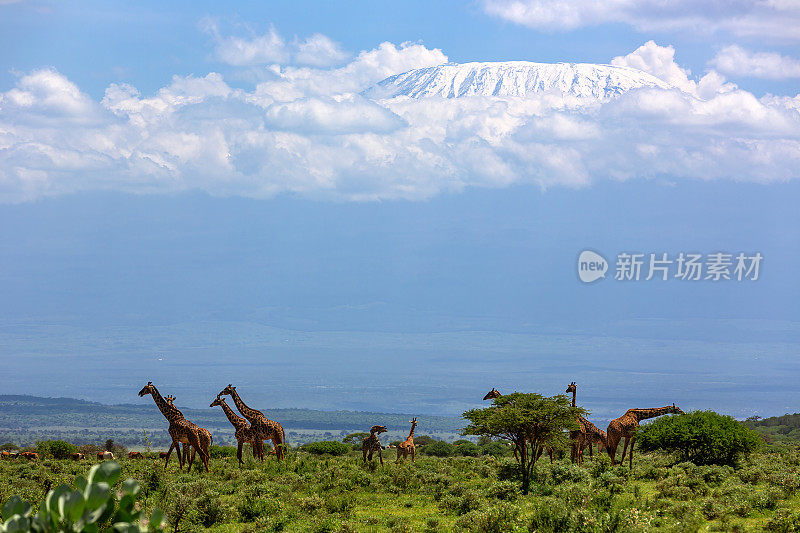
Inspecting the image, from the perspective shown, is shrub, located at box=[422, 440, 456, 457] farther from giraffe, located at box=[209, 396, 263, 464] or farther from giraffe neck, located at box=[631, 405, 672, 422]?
giraffe, located at box=[209, 396, 263, 464]

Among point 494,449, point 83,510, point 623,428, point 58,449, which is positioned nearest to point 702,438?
point 623,428

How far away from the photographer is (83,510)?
23.4 ft

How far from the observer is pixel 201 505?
22906 mm

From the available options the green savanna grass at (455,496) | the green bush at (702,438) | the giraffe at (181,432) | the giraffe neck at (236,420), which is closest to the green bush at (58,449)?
the green savanna grass at (455,496)

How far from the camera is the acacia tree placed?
94.5 feet

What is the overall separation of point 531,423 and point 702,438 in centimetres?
1026

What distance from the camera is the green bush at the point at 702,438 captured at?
34250 mm

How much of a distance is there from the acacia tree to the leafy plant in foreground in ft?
73.5

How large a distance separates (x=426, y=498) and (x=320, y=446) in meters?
26.5

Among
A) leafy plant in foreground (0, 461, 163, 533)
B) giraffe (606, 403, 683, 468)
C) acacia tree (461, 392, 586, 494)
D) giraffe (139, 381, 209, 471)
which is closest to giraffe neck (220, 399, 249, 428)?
giraffe (139, 381, 209, 471)

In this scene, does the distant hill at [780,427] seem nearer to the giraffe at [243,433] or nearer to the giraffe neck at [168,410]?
the giraffe at [243,433]

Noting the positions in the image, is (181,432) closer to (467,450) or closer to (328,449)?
(328,449)

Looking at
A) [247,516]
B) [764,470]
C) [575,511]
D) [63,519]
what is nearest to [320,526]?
[247,516]

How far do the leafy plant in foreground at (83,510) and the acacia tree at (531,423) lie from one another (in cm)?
2240
